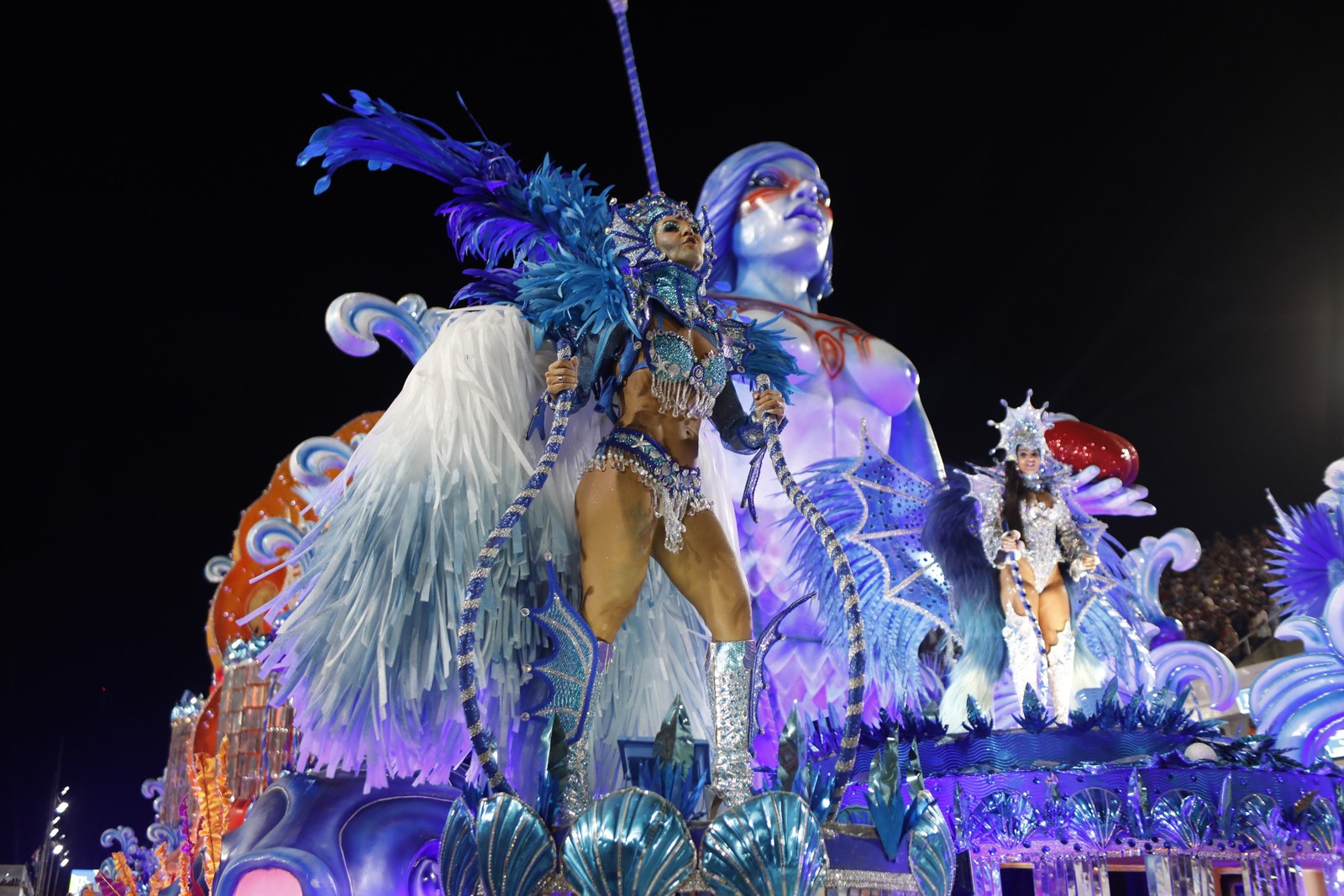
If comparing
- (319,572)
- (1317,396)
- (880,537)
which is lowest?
(319,572)

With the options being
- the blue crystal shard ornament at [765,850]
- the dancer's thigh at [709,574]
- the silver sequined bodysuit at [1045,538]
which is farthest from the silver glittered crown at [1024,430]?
the blue crystal shard ornament at [765,850]

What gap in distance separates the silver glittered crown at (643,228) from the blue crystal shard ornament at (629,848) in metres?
1.39

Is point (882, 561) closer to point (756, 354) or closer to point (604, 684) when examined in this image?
point (756, 354)

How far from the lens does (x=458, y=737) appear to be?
8.55 feet

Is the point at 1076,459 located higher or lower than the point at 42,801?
higher

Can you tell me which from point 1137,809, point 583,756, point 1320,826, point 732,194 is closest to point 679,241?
point 583,756

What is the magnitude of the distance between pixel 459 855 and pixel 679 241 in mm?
1602

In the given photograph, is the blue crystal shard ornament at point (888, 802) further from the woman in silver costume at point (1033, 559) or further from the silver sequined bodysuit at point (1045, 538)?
the silver sequined bodysuit at point (1045, 538)

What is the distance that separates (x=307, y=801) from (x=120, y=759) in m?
6.99

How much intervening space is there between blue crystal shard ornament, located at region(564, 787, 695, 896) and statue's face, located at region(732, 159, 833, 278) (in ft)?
12.1

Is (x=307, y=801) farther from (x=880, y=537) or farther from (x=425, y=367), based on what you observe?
(x=880, y=537)

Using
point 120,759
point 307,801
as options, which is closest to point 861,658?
point 307,801

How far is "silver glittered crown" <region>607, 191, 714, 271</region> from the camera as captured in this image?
276 cm

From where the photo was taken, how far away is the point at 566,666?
2.36 meters
